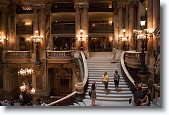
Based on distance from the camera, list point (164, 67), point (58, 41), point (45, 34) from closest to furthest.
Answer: point (164, 67) < point (45, 34) < point (58, 41)

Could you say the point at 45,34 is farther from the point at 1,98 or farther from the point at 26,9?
the point at 1,98

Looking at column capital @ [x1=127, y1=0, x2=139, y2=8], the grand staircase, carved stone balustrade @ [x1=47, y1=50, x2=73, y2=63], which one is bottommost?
the grand staircase

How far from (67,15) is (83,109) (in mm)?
22625

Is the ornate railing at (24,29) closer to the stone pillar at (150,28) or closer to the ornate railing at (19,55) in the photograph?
the ornate railing at (19,55)

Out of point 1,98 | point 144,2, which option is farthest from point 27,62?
point 144,2

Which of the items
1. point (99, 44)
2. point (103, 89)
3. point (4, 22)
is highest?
point (4, 22)

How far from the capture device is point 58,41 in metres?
26.6

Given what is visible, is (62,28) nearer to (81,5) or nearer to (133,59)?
(81,5)

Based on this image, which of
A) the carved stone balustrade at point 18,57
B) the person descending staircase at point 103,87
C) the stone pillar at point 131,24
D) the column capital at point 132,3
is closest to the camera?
the person descending staircase at point 103,87

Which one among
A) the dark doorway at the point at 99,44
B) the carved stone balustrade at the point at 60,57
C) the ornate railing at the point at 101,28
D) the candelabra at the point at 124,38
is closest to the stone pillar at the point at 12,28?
the carved stone balustrade at the point at 60,57

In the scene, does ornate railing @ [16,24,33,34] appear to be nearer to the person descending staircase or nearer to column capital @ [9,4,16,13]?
column capital @ [9,4,16,13]

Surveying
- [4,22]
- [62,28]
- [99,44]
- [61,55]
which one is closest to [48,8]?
[62,28]

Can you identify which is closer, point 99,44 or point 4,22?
point 4,22

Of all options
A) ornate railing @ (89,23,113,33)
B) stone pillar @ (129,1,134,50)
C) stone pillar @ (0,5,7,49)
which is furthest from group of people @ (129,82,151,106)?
stone pillar @ (0,5,7,49)
